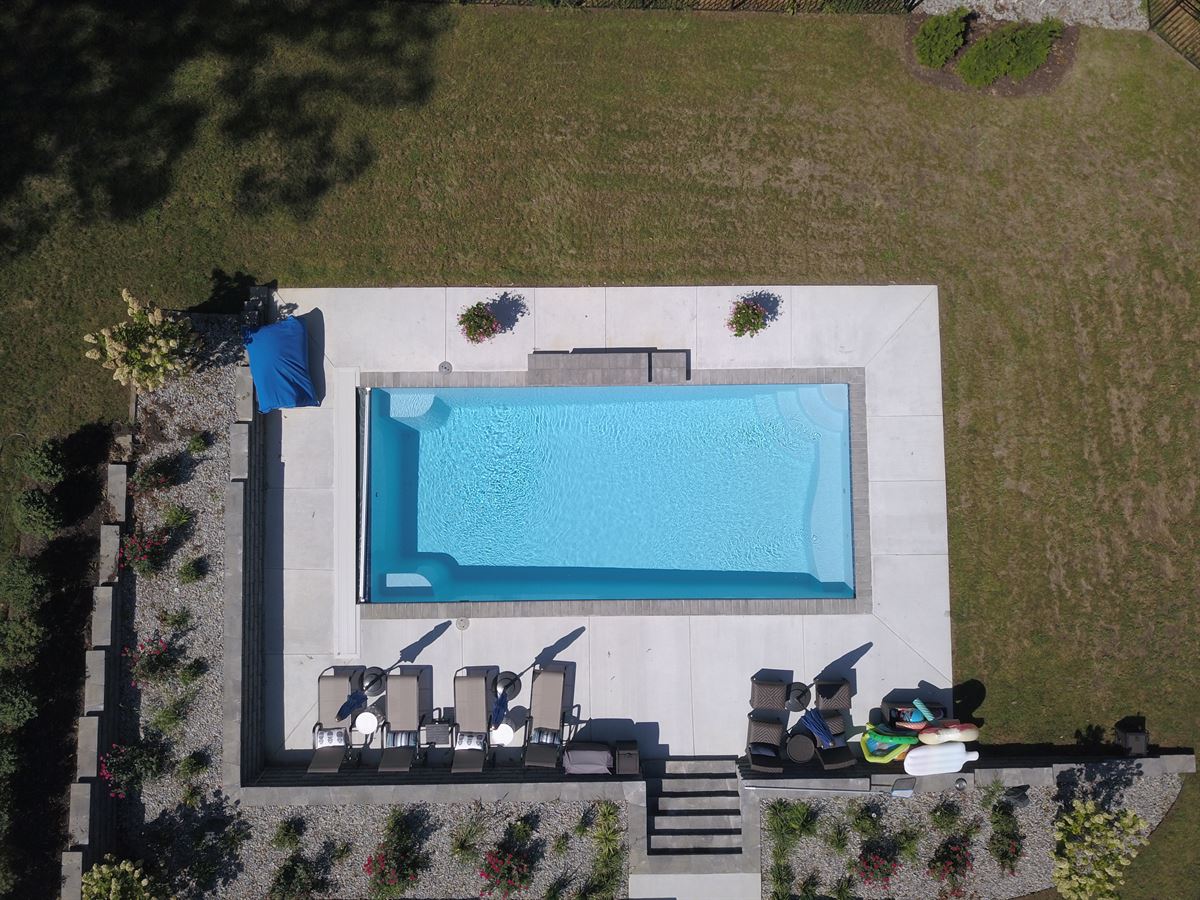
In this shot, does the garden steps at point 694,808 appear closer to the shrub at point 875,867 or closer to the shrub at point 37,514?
the shrub at point 875,867

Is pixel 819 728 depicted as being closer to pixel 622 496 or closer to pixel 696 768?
pixel 696 768

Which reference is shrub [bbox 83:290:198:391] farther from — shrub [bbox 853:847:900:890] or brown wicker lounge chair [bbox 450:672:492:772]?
shrub [bbox 853:847:900:890]

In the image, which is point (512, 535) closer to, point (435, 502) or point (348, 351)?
point (435, 502)

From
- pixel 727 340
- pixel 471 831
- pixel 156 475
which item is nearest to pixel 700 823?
pixel 471 831

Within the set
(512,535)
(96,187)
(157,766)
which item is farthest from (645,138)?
(157,766)

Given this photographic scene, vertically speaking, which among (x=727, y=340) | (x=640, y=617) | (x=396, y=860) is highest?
(x=727, y=340)

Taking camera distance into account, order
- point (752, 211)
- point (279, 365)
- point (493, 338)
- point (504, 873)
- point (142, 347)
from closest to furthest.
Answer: point (142, 347)
point (504, 873)
point (279, 365)
point (493, 338)
point (752, 211)
